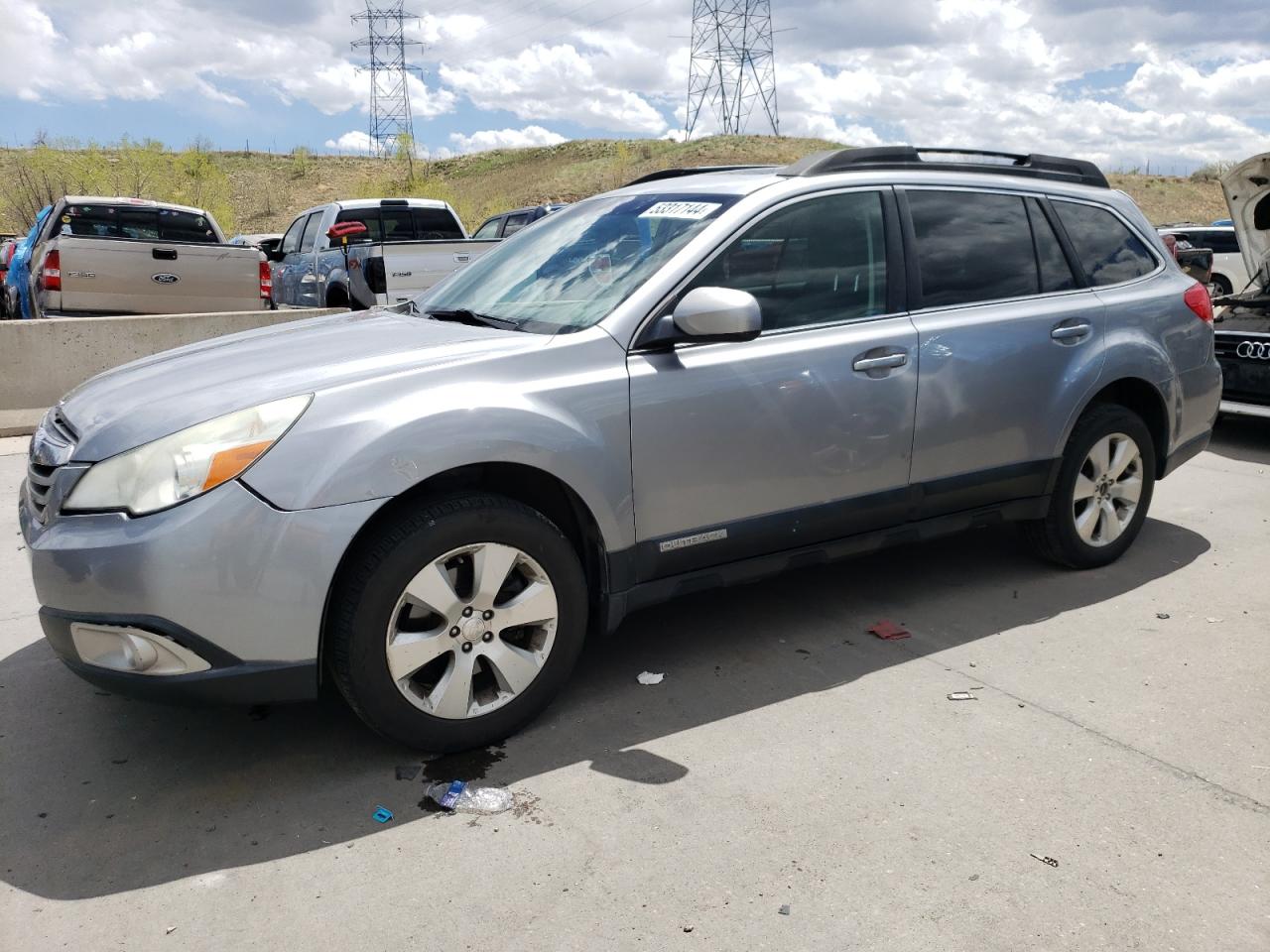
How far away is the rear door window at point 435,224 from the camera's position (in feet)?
47.6

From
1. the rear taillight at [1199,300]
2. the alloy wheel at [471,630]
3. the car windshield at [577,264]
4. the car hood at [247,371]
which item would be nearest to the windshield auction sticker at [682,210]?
the car windshield at [577,264]

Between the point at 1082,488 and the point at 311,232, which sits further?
the point at 311,232

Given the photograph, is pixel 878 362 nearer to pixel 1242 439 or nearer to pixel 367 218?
pixel 1242 439

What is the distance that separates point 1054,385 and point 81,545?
3.73 meters

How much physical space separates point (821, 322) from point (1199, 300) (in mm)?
2372

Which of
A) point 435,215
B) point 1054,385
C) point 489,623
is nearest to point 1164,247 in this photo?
point 1054,385

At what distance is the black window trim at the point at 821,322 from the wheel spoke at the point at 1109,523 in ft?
5.29

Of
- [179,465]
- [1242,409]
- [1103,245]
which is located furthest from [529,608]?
[1242,409]

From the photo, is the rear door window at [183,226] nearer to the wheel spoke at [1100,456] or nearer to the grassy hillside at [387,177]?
the wheel spoke at [1100,456]

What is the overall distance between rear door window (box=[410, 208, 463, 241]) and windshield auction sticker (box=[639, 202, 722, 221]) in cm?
1066

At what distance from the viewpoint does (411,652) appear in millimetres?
3217

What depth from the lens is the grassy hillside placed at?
155ft

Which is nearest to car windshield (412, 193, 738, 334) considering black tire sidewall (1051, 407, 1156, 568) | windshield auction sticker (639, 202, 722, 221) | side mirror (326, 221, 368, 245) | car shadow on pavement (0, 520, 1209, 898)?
windshield auction sticker (639, 202, 722, 221)

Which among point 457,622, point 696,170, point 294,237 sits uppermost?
point 294,237
